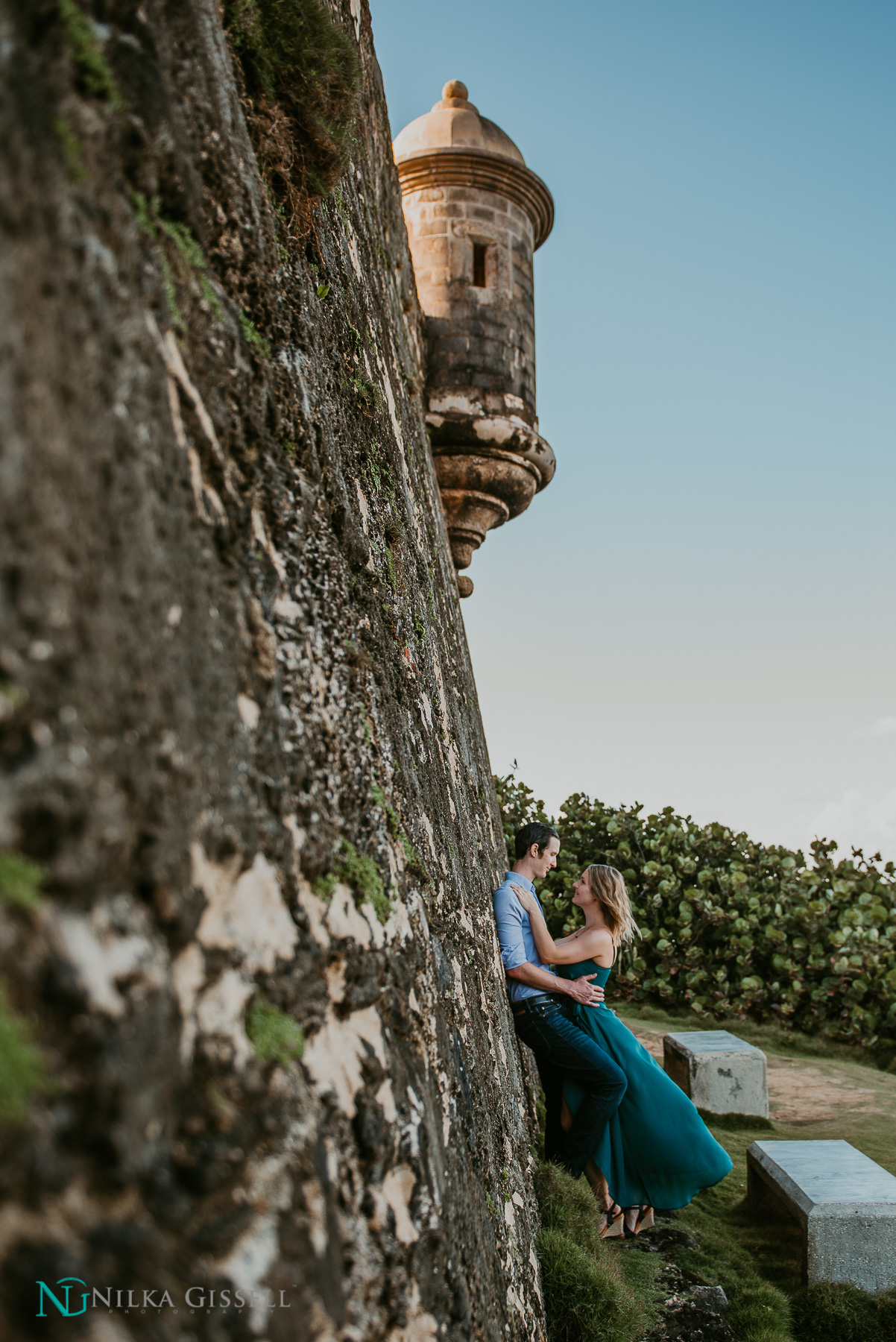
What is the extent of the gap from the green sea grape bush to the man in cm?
446

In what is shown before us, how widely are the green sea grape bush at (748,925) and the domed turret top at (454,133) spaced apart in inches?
240

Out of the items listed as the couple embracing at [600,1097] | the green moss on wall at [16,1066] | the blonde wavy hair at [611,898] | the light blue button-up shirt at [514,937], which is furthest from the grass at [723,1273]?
the green moss on wall at [16,1066]

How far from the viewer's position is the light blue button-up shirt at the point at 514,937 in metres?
3.74

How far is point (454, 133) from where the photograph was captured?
21.3ft

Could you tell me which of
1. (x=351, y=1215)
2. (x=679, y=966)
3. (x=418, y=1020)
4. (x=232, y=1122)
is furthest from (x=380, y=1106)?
(x=679, y=966)

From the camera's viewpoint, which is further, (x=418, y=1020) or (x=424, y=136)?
(x=424, y=136)

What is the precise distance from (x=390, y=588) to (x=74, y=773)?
5.34 ft

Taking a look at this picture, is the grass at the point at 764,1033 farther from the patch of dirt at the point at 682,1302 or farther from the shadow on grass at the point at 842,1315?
the shadow on grass at the point at 842,1315

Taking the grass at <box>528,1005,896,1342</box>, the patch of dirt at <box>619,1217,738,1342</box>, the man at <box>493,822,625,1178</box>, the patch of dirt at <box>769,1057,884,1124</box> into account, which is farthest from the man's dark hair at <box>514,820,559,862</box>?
the patch of dirt at <box>769,1057,884,1124</box>

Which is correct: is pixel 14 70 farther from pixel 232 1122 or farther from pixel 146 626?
pixel 232 1122

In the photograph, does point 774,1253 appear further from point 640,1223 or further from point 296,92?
point 296,92

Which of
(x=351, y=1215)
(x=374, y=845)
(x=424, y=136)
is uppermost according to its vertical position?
(x=424, y=136)

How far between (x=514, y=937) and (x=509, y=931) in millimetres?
35

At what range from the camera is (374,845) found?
1.51 m
